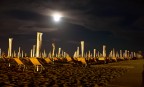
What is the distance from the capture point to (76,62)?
19266 mm

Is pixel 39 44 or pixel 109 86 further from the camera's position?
pixel 39 44

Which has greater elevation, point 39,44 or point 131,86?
point 39,44

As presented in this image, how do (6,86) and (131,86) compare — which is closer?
(6,86)

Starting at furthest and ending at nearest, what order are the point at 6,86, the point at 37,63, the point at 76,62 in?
the point at 76,62, the point at 37,63, the point at 6,86

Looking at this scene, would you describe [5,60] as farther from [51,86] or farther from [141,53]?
[141,53]

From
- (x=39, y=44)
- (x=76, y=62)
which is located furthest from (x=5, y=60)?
(x=39, y=44)

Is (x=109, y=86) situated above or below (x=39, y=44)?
below

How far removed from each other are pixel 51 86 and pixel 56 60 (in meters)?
19.6

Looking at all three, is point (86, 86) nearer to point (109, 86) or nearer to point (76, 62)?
point (109, 86)

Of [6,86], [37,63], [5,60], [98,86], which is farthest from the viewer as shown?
[5,60]

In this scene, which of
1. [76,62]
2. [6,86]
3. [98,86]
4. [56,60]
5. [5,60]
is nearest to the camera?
[6,86]

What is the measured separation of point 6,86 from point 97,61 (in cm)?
2128

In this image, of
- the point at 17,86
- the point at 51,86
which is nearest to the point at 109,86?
the point at 51,86

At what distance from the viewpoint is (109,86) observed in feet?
20.3
